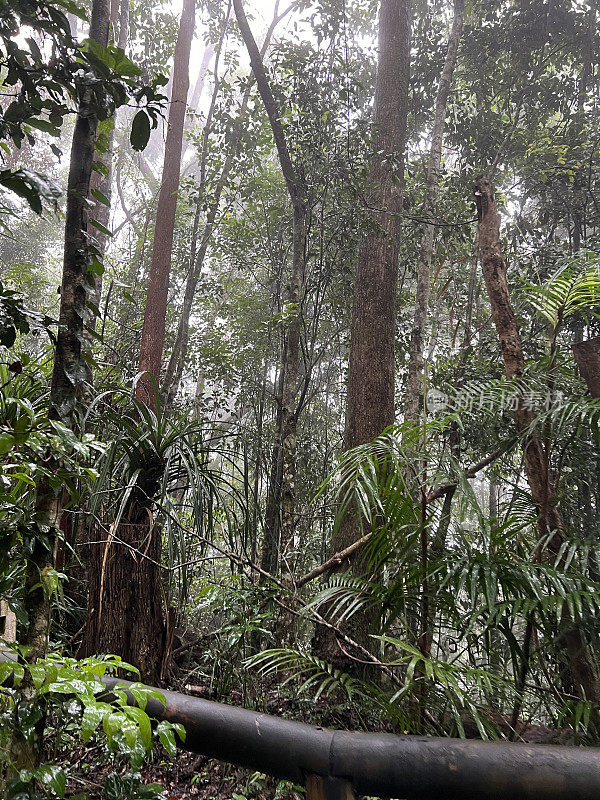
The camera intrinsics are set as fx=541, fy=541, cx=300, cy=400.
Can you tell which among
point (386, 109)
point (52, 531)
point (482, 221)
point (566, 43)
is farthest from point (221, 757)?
point (566, 43)

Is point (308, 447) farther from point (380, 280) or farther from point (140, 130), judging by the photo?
point (140, 130)

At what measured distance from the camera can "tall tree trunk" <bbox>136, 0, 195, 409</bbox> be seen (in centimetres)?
470

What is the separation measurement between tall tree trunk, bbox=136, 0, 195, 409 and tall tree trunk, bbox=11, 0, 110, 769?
2746 millimetres

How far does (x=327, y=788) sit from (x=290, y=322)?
2.58 meters

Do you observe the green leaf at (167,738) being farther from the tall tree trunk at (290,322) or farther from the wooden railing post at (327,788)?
the tall tree trunk at (290,322)

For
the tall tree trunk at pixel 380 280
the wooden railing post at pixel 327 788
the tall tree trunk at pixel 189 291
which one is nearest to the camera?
the wooden railing post at pixel 327 788

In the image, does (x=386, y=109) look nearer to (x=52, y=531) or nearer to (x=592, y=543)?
(x=592, y=543)

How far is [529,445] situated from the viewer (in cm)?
199

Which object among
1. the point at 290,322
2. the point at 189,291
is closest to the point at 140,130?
the point at 290,322

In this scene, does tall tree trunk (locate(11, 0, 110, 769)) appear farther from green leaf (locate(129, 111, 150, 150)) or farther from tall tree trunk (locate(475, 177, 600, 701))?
tall tree trunk (locate(475, 177, 600, 701))

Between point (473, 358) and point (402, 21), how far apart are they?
258cm

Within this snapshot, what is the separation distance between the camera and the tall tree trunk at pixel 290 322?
9.79 ft

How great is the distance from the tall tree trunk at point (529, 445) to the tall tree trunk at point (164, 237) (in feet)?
8.89

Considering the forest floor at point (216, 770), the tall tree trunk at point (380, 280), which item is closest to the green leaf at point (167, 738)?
the forest floor at point (216, 770)
